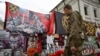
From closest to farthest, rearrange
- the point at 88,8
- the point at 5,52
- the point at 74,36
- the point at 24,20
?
1. the point at 74,36
2. the point at 24,20
3. the point at 5,52
4. the point at 88,8

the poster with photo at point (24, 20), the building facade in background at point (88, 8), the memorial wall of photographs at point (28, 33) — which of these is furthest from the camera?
the building facade in background at point (88, 8)

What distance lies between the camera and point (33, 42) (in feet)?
Result: 20.5

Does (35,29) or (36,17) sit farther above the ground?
(36,17)

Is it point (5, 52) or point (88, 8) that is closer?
point (5, 52)

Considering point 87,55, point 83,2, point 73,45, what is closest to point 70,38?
point 73,45

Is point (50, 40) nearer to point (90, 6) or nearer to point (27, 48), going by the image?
point (27, 48)

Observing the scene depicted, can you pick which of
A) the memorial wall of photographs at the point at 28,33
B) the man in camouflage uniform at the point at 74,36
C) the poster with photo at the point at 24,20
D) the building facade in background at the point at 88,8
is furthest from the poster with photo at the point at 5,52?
the building facade in background at the point at 88,8

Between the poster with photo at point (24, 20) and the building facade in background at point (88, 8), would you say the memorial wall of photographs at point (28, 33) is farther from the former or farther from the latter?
the building facade in background at point (88, 8)

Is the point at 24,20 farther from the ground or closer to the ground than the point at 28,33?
farther from the ground

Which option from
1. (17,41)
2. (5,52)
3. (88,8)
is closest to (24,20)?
(17,41)

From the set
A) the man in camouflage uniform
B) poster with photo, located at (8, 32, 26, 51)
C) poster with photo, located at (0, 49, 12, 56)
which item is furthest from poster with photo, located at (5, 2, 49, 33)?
the man in camouflage uniform

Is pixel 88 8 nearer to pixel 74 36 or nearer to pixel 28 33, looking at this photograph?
pixel 28 33

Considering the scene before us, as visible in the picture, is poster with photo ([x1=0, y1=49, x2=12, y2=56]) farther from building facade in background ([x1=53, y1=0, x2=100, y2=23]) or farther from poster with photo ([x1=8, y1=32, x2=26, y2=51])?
building facade in background ([x1=53, y1=0, x2=100, y2=23])

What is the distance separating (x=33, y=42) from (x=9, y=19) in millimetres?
1291
